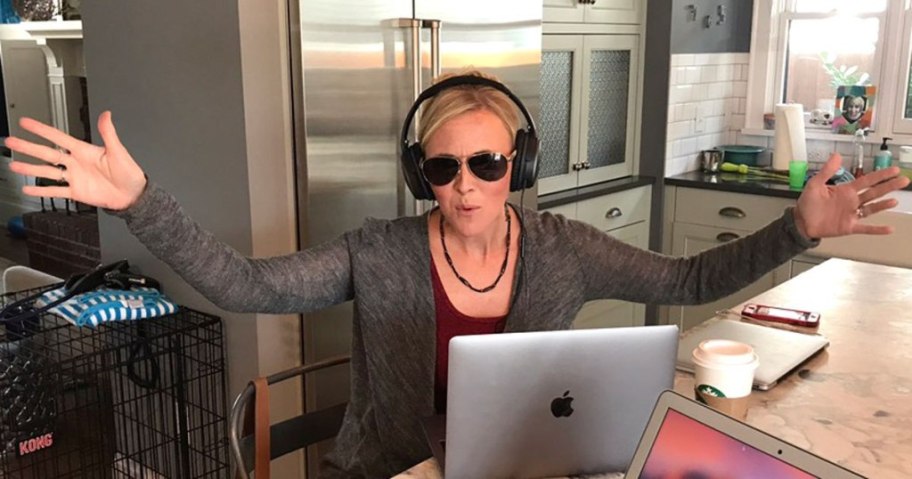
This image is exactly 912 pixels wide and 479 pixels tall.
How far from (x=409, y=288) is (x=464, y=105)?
0.34 m

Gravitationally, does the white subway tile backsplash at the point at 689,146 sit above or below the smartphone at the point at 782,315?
above

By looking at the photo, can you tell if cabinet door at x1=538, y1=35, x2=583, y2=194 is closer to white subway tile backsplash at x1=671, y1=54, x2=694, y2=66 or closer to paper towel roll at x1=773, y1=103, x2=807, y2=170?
white subway tile backsplash at x1=671, y1=54, x2=694, y2=66

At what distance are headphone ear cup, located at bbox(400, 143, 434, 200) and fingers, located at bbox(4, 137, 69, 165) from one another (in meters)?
0.57

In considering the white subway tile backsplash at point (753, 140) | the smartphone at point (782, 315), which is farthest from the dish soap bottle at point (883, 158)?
the smartphone at point (782, 315)

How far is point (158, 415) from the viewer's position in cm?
244

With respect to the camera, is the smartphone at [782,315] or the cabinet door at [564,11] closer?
the smartphone at [782,315]

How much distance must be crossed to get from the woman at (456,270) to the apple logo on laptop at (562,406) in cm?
39

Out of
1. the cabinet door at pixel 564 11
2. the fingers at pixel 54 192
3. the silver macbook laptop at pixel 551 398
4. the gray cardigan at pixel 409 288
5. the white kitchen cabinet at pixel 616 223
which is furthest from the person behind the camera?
the white kitchen cabinet at pixel 616 223

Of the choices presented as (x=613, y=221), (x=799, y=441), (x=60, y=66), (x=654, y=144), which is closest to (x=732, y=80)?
(x=654, y=144)

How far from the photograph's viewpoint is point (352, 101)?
224 centimetres

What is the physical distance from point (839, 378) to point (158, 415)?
182 cm

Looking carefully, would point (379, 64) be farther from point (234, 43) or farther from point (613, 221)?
point (613, 221)

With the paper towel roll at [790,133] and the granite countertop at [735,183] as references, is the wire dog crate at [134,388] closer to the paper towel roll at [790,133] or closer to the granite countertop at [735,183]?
the granite countertop at [735,183]

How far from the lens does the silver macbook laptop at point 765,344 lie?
4.80 feet
